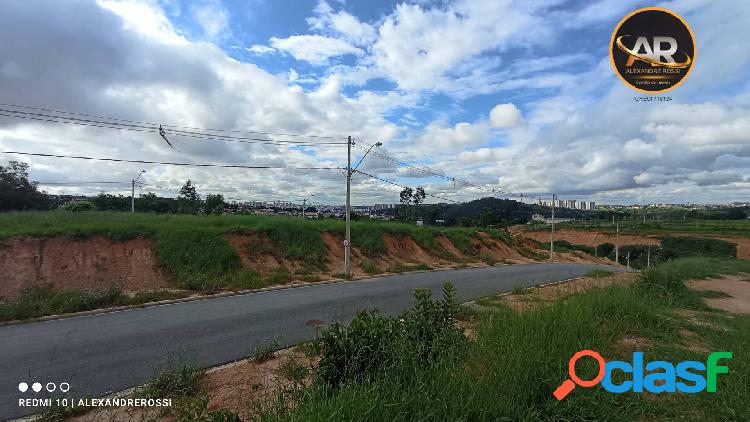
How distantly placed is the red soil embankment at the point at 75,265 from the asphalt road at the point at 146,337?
14.4 feet

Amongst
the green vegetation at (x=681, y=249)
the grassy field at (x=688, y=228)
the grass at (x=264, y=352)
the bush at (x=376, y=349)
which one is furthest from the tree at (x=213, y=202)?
the grassy field at (x=688, y=228)

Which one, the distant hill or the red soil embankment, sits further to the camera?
Answer: the distant hill

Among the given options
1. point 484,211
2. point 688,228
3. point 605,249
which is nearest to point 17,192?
point 484,211

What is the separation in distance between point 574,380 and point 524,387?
2.39ft

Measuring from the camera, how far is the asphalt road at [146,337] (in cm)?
606

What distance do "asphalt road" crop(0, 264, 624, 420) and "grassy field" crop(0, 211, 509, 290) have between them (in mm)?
3459

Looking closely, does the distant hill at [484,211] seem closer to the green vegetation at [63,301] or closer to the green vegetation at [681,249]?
the green vegetation at [681,249]

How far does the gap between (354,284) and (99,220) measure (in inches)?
569

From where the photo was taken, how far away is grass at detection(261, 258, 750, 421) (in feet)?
10.9

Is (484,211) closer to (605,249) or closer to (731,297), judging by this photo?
(605,249)

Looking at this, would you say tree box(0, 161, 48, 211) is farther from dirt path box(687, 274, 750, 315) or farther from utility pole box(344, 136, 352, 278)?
dirt path box(687, 274, 750, 315)

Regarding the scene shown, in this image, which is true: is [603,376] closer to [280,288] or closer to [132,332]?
[132,332]

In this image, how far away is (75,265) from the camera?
15.2 meters

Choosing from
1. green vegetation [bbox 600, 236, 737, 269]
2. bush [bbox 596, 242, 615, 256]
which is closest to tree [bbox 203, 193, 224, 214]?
green vegetation [bbox 600, 236, 737, 269]
